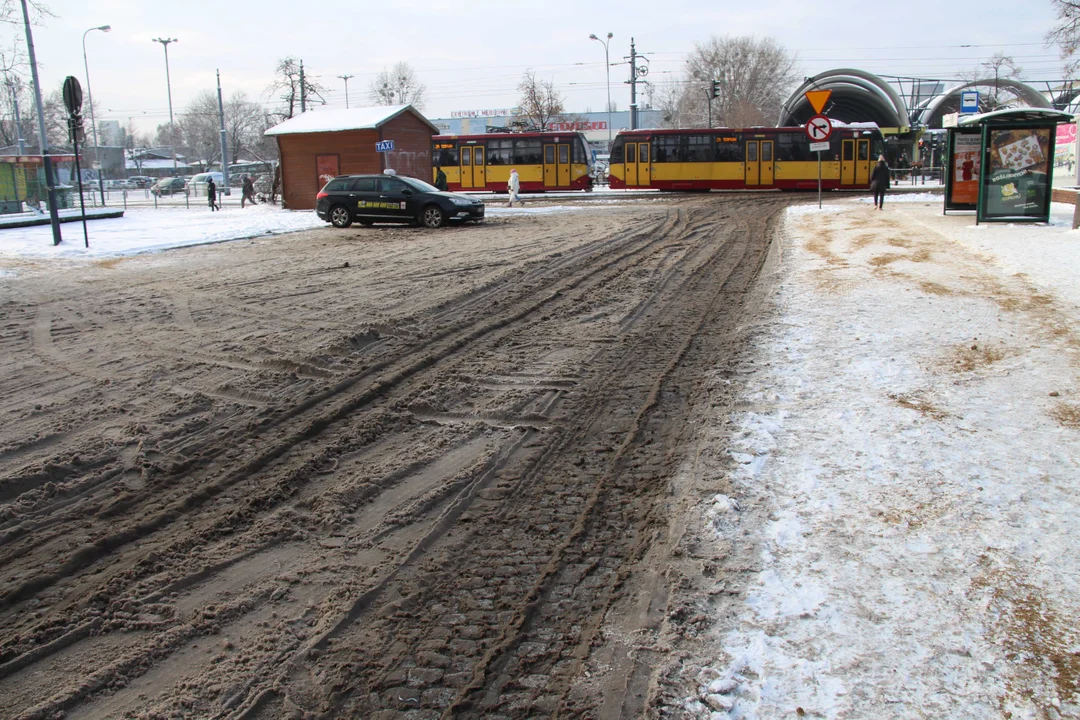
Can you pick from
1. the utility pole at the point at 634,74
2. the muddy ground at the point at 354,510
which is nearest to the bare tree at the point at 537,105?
the utility pole at the point at 634,74

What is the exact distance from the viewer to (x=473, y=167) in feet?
136

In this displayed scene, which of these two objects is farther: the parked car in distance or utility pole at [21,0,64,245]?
the parked car in distance

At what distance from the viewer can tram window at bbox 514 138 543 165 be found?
133 feet

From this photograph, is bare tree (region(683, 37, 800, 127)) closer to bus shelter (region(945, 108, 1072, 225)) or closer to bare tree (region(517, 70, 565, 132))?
bare tree (region(517, 70, 565, 132))

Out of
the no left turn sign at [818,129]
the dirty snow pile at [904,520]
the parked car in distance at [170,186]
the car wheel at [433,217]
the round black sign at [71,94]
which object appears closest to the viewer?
the dirty snow pile at [904,520]

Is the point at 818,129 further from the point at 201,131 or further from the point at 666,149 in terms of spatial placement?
the point at 201,131

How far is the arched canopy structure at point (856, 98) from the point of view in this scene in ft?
176

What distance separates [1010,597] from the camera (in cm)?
349

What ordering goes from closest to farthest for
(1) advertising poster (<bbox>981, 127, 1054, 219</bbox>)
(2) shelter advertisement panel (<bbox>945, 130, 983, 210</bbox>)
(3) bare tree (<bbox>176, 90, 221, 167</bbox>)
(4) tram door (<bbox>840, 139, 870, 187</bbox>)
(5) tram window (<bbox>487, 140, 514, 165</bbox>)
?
1. (1) advertising poster (<bbox>981, 127, 1054, 219</bbox>)
2. (2) shelter advertisement panel (<bbox>945, 130, 983, 210</bbox>)
3. (4) tram door (<bbox>840, 139, 870, 187</bbox>)
4. (5) tram window (<bbox>487, 140, 514, 165</bbox>)
5. (3) bare tree (<bbox>176, 90, 221, 167</bbox>)

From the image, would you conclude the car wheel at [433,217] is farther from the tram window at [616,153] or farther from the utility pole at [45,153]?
the tram window at [616,153]

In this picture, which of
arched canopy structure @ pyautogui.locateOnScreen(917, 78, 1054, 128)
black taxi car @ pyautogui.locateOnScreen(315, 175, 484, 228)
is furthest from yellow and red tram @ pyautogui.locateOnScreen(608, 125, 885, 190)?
arched canopy structure @ pyautogui.locateOnScreen(917, 78, 1054, 128)

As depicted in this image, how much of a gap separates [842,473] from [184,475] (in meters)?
3.94

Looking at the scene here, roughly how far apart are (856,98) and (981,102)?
8.80 meters

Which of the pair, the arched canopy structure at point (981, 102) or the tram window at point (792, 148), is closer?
the tram window at point (792, 148)
